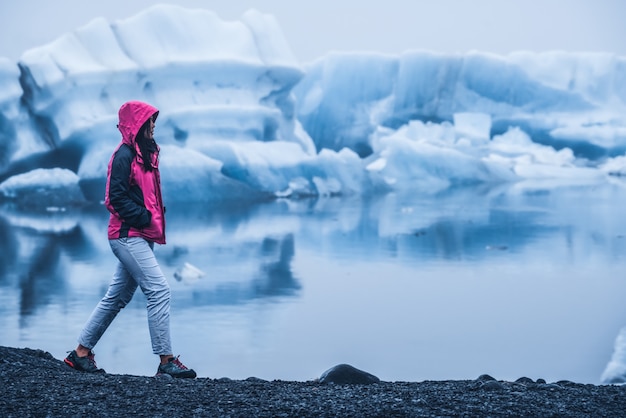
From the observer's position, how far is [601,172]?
17.4 meters

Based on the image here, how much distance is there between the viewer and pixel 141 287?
92.7 inches

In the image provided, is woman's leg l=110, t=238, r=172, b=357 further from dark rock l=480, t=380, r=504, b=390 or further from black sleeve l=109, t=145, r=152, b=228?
dark rock l=480, t=380, r=504, b=390

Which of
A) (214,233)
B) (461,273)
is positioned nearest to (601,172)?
(214,233)

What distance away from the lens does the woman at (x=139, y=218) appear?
7.50 feet

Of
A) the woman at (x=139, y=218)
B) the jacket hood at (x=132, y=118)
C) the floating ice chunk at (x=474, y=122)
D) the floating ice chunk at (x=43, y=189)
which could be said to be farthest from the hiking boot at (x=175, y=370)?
the floating ice chunk at (x=474, y=122)

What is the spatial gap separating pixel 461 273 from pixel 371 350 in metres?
2.41

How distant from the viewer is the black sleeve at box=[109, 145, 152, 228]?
89.4 inches

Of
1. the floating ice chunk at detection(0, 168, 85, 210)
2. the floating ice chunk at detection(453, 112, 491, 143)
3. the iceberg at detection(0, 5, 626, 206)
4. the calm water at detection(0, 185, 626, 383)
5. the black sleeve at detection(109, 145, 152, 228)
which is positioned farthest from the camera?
the floating ice chunk at detection(453, 112, 491, 143)

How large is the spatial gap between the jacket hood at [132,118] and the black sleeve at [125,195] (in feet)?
0.12

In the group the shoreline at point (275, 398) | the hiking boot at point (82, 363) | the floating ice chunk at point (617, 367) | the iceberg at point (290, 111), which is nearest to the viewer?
the shoreline at point (275, 398)

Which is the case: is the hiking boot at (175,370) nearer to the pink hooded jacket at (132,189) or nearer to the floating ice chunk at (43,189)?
the pink hooded jacket at (132,189)

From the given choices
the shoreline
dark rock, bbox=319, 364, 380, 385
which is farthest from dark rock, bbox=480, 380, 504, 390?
A: dark rock, bbox=319, 364, 380, 385

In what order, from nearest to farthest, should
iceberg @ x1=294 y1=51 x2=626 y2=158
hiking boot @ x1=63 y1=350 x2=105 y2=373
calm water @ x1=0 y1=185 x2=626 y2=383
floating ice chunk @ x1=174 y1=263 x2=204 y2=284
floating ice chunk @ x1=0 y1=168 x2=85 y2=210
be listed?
hiking boot @ x1=63 y1=350 x2=105 y2=373 < calm water @ x1=0 y1=185 x2=626 y2=383 < floating ice chunk @ x1=174 y1=263 x2=204 y2=284 < floating ice chunk @ x1=0 y1=168 x2=85 y2=210 < iceberg @ x1=294 y1=51 x2=626 y2=158

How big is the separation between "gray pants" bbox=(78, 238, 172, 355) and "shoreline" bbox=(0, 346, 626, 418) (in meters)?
0.18
